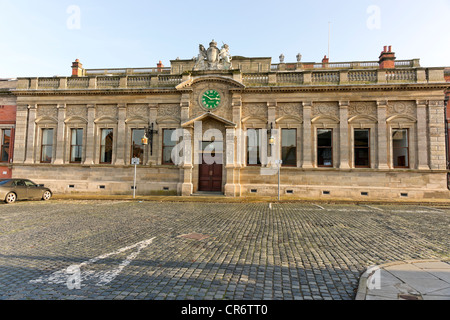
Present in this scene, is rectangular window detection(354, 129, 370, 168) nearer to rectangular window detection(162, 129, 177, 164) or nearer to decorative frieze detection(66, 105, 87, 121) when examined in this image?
rectangular window detection(162, 129, 177, 164)

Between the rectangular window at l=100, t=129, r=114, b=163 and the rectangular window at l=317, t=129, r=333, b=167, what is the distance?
53.5 ft

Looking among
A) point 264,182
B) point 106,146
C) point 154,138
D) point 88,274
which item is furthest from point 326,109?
point 88,274

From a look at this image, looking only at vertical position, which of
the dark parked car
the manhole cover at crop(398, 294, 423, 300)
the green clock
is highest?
the green clock

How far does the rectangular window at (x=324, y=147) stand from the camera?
17.5 m

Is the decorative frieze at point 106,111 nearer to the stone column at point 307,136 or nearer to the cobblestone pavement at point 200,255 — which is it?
the cobblestone pavement at point 200,255

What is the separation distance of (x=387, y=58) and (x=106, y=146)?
79.9 feet

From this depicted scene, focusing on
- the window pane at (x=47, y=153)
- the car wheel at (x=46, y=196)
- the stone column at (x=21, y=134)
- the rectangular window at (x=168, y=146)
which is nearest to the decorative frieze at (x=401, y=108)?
the rectangular window at (x=168, y=146)

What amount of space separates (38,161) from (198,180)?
1345cm

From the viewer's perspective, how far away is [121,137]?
61.5 feet

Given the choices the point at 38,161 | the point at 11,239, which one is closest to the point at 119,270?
the point at 11,239

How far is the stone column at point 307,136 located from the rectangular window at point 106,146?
1522cm

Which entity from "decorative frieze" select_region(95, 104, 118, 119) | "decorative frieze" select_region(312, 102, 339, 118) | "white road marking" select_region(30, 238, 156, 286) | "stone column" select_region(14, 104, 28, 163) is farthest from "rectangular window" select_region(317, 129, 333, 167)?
"stone column" select_region(14, 104, 28, 163)

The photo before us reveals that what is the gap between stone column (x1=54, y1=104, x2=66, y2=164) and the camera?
19016 mm
